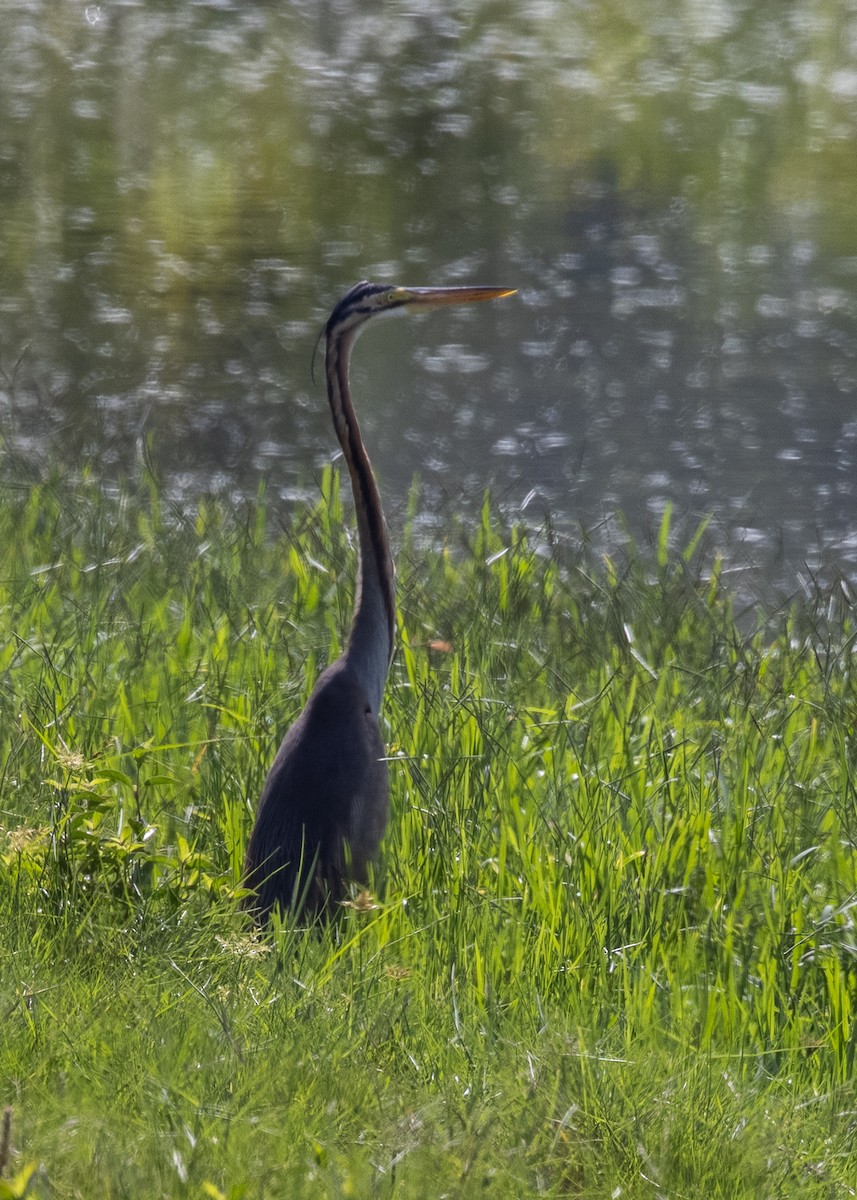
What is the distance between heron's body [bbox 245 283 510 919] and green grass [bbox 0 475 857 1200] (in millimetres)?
110

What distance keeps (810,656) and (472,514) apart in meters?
2.17

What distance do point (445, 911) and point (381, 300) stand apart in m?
1.34

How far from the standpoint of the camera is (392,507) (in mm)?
6816

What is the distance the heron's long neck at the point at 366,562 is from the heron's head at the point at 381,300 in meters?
0.04

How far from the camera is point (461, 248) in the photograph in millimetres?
11398

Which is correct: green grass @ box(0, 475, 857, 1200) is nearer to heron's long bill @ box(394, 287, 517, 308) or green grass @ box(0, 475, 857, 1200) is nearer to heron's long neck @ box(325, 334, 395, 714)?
heron's long neck @ box(325, 334, 395, 714)

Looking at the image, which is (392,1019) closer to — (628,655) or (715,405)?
(628,655)

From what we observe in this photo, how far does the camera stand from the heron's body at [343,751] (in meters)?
3.09

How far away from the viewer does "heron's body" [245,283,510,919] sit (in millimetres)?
3086

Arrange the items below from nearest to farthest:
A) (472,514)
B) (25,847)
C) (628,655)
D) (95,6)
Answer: (25,847)
(628,655)
(472,514)
(95,6)

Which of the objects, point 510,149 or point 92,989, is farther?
point 510,149

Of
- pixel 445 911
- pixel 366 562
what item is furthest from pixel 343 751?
pixel 366 562

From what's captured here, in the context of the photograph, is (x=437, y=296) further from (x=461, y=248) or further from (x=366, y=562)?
(x=461, y=248)

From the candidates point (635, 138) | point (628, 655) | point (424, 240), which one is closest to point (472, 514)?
point (628, 655)
